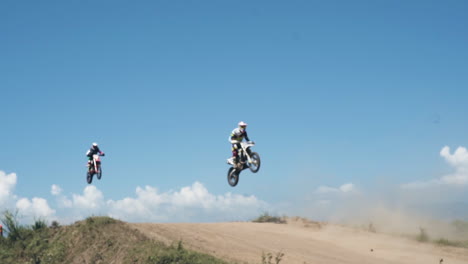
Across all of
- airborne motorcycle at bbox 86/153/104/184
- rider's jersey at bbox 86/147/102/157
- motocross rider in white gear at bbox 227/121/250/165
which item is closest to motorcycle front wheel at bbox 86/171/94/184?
airborne motorcycle at bbox 86/153/104/184

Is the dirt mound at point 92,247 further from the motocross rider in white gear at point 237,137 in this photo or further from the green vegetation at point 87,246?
the motocross rider in white gear at point 237,137

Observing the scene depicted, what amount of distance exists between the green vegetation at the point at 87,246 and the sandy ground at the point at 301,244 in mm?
944

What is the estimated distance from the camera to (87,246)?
1725 cm

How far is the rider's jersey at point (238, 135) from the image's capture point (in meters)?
22.4

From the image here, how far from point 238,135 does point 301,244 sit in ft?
19.1

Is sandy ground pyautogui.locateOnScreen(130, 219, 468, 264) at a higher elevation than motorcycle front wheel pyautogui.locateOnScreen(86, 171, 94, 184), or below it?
below

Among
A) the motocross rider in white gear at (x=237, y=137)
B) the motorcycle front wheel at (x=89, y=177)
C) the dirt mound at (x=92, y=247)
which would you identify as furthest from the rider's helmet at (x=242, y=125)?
the motorcycle front wheel at (x=89, y=177)

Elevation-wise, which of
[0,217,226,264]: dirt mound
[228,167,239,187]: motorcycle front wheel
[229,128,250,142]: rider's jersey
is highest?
[229,128,250,142]: rider's jersey

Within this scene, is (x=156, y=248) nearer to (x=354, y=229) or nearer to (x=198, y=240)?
(x=198, y=240)

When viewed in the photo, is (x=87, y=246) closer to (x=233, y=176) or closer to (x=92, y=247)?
(x=92, y=247)

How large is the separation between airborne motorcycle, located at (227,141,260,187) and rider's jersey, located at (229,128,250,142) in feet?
0.90

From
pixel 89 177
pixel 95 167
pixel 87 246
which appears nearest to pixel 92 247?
pixel 87 246

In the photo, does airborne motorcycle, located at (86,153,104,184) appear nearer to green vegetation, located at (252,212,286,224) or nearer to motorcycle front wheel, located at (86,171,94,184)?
motorcycle front wheel, located at (86,171,94,184)

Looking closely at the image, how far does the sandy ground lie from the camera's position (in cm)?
1773
